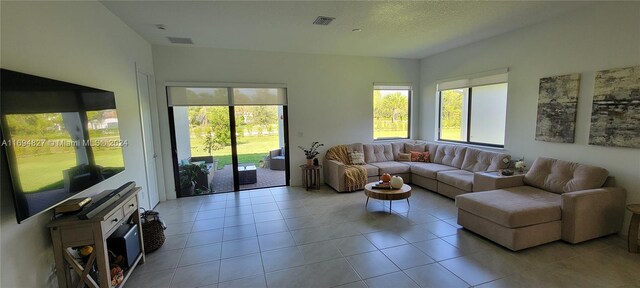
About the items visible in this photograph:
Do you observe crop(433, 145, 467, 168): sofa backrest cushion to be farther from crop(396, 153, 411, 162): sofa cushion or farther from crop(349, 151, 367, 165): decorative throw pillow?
crop(349, 151, 367, 165): decorative throw pillow

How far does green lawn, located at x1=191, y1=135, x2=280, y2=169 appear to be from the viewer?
5230 mm

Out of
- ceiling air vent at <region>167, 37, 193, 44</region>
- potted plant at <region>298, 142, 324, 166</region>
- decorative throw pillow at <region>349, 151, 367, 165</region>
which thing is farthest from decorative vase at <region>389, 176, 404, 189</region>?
ceiling air vent at <region>167, 37, 193, 44</region>

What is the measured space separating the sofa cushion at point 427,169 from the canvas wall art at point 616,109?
7.07 feet

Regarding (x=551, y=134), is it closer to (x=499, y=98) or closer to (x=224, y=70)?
(x=499, y=98)

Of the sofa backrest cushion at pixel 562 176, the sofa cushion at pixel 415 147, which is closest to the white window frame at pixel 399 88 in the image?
the sofa cushion at pixel 415 147

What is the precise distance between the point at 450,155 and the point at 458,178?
1.06 m

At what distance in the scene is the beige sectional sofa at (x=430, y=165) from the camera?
4.58 metres

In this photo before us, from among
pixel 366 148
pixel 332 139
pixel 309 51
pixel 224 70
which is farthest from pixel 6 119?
pixel 366 148

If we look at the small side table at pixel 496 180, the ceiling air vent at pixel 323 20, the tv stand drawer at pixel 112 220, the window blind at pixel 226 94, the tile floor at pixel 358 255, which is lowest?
the tile floor at pixel 358 255

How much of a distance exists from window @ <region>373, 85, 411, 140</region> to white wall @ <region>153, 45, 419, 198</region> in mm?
184

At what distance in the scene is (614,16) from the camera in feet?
10.3

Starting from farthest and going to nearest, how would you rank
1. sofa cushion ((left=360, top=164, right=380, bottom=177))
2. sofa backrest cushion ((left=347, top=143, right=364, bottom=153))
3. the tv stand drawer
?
sofa backrest cushion ((left=347, top=143, right=364, bottom=153)), sofa cushion ((left=360, top=164, right=380, bottom=177)), the tv stand drawer

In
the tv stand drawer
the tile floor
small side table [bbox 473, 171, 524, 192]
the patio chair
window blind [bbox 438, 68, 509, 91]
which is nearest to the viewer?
the tv stand drawer

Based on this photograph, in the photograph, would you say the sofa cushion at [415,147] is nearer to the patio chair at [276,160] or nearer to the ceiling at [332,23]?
the ceiling at [332,23]
